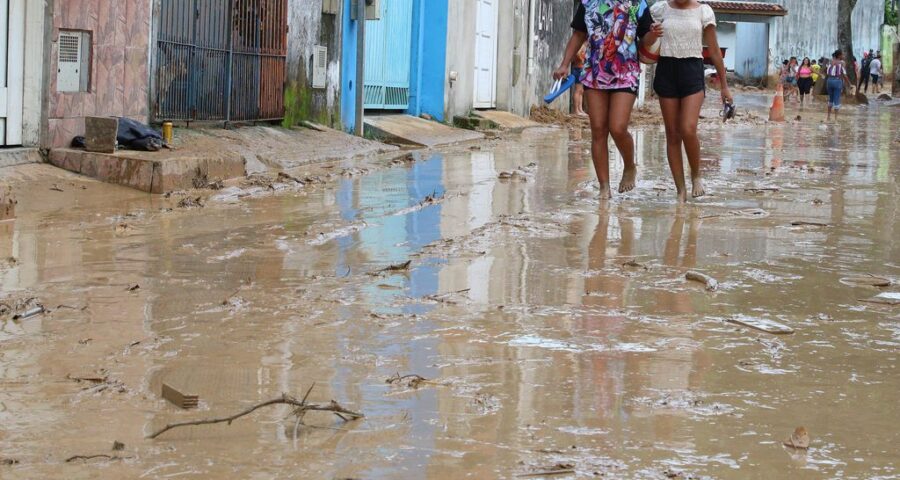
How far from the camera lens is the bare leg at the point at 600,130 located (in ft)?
28.5

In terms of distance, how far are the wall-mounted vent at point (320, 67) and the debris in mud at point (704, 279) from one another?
9152 millimetres

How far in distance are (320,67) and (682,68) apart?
20.9ft

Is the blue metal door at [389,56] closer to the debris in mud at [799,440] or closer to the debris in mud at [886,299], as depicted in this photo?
the debris in mud at [886,299]

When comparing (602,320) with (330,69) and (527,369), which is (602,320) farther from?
(330,69)

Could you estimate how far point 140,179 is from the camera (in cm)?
857

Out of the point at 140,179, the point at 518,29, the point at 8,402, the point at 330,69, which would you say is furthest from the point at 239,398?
the point at 518,29

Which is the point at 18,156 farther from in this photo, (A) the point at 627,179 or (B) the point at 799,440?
(B) the point at 799,440

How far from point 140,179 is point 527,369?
209 inches

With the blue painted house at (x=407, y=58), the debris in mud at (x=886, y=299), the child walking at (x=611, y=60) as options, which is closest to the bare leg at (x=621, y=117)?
the child walking at (x=611, y=60)

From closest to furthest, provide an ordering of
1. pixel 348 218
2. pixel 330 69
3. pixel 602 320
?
1. pixel 602 320
2. pixel 348 218
3. pixel 330 69

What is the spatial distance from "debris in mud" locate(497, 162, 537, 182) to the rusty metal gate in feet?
9.77

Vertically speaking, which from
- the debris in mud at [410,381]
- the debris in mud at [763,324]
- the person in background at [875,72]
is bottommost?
the debris in mud at [410,381]

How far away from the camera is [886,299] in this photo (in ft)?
17.1

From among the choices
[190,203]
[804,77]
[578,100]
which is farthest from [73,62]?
[804,77]
